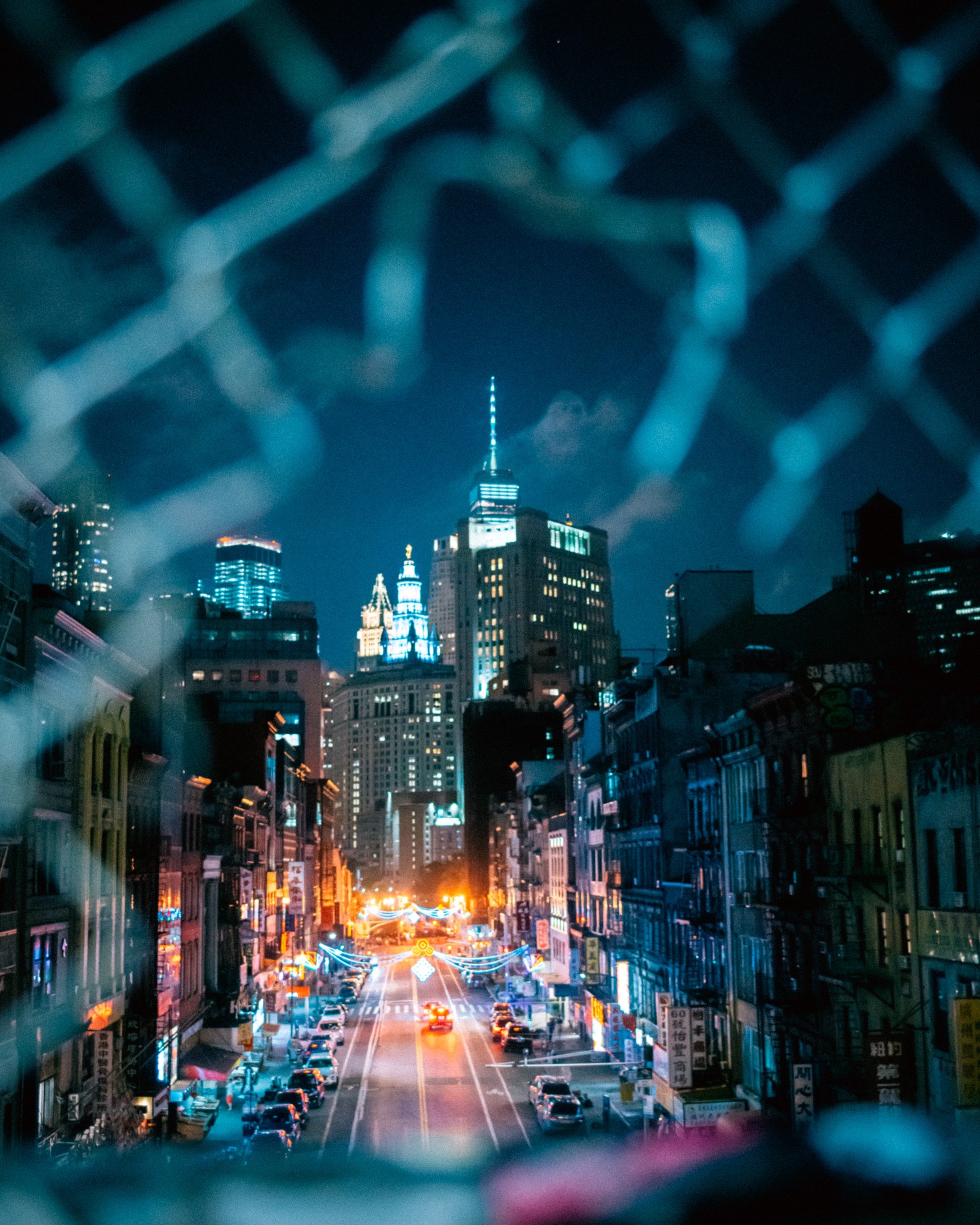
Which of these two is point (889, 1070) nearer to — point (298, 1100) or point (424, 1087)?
point (298, 1100)

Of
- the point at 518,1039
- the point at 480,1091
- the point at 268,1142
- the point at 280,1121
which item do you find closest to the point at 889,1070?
the point at 268,1142

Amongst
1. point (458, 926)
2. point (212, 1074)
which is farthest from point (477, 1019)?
point (458, 926)

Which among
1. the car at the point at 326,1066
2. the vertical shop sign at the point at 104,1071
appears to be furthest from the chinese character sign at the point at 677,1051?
the vertical shop sign at the point at 104,1071

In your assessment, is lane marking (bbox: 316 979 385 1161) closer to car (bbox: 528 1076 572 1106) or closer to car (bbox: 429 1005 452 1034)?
car (bbox: 429 1005 452 1034)

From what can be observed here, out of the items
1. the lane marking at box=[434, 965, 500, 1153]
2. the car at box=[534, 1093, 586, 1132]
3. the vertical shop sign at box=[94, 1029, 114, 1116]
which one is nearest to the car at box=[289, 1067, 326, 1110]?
the lane marking at box=[434, 965, 500, 1153]

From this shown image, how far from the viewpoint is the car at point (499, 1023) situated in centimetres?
6594

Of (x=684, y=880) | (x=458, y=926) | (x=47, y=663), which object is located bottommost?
(x=458, y=926)

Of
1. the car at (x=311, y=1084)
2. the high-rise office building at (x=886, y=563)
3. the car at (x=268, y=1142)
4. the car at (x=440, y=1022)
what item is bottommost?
the car at (x=440, y=1022)

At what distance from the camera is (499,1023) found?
6781 centimetres

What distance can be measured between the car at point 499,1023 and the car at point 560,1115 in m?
21.4

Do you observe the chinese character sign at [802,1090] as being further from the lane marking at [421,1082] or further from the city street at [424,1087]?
the lane marking at [421,1082]

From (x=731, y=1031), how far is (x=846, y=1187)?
4175cm

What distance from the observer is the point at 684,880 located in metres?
51.1

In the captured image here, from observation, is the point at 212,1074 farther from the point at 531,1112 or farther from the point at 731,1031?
the point at 731,1031
